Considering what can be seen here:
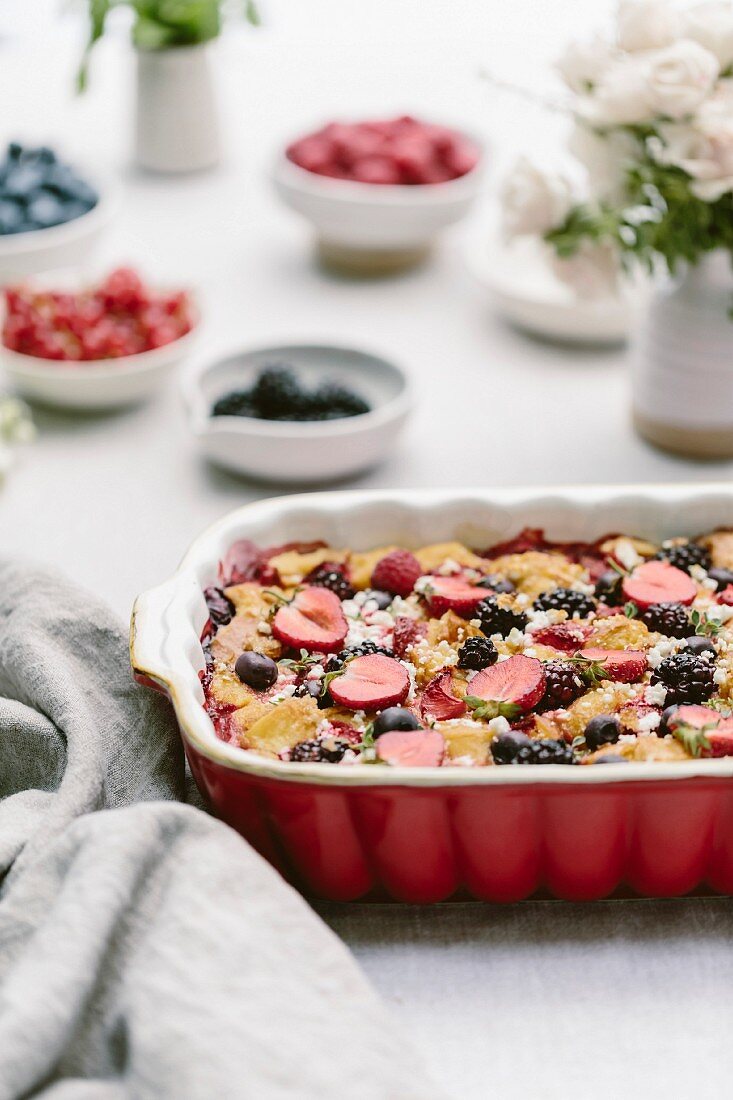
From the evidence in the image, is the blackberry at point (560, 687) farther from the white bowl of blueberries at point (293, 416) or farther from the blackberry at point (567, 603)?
the white bowl of blueberries at point (293, 416)

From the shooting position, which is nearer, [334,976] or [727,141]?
[334,976]

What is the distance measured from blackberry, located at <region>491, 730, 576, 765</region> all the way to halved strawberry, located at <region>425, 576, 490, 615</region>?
22cm

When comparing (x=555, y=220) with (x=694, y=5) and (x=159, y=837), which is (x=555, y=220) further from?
(x=159, y=837)

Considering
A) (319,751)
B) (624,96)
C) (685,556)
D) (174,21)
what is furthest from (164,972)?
(174,21)

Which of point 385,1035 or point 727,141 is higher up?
point 727,141

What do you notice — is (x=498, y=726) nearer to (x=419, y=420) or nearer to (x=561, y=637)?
(x=561, y=637)

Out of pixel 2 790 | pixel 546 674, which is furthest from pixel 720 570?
pixel 2 790

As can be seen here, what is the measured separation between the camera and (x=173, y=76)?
249 cm

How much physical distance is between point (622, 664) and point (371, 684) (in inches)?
9.2

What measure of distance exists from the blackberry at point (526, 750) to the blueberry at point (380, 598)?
26 cm

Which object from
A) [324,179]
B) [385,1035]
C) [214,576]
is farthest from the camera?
[324,179]

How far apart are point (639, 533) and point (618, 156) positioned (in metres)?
0.48

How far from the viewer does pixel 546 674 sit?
1.13 meters

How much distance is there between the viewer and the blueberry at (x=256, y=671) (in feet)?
3.77
